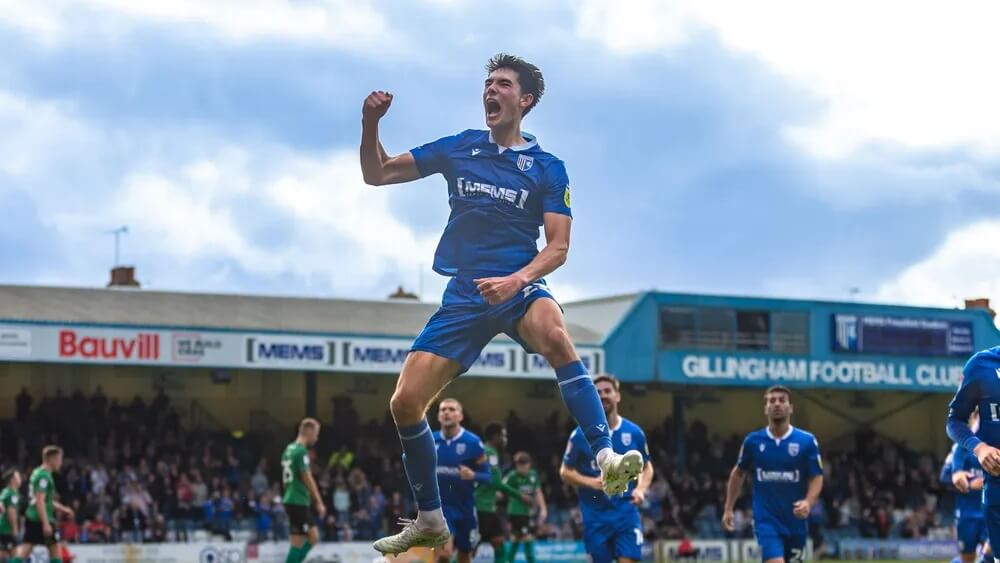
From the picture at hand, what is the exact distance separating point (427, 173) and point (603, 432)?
1.85 meters

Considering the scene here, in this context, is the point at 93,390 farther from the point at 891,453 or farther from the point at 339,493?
the point at 891,453

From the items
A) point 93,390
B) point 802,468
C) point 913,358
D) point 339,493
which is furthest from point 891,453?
point 802,468

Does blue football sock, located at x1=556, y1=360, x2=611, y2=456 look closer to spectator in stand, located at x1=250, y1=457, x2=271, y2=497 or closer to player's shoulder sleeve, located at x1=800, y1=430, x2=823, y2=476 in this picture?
player's shoulder sleeve, located at x1=800, y1=430, x2=823, y2=476

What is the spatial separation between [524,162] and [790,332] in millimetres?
34832

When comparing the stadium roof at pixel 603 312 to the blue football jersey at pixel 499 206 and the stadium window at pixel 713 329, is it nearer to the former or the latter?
the stadium window at pixel 713 329

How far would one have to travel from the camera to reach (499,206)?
8625mm

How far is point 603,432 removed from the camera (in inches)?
336

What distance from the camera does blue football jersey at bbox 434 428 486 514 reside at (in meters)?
19.7

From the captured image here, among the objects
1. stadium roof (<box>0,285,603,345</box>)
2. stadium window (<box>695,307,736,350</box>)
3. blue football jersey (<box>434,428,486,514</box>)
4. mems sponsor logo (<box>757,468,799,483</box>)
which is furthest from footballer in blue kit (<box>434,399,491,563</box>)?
stadium window (<box>695,307,736,350</box>)

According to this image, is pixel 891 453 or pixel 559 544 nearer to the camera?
pixel 559 544

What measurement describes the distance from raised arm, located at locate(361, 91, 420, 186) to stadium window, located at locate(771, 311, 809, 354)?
112ft

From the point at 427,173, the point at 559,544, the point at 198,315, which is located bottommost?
the point at 559,544

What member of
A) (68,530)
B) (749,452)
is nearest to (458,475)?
(749,452)

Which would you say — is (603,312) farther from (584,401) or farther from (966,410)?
(584,401)
